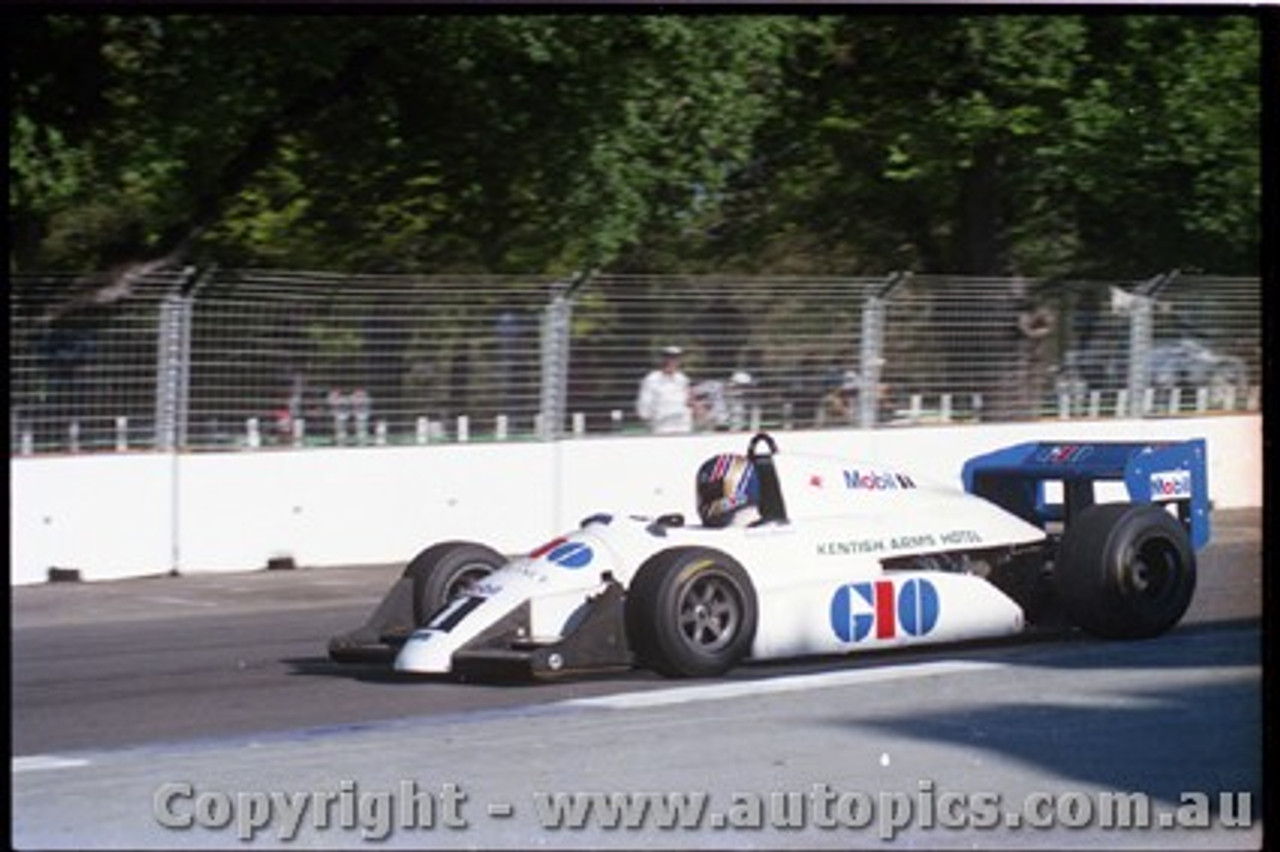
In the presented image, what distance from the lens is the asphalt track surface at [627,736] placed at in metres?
5.15

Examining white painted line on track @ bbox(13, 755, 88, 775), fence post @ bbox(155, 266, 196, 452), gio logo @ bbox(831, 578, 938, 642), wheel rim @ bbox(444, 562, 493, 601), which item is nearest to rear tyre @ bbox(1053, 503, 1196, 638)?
gio logo @ bbox(831, 578, 938, 642)

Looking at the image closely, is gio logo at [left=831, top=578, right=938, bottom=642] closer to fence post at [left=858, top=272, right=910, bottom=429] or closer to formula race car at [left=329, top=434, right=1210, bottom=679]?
formula race car at [left=329, top=434, right=1210, bottom=679]

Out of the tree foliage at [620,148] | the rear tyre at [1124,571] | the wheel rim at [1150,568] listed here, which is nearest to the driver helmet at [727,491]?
the tree foliage at [620,148]

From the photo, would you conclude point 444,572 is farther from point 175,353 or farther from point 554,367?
point 175,353

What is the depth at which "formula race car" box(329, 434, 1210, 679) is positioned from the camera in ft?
24.7

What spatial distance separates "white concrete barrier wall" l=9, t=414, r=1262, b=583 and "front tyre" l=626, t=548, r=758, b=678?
35cm

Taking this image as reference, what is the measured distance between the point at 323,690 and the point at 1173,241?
3.19m

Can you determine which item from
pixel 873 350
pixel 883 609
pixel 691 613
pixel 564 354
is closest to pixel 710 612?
pixel 691 613

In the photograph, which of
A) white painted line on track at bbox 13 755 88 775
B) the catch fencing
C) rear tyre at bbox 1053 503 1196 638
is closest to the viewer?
white painted line on track at bbox 13 755 88 775

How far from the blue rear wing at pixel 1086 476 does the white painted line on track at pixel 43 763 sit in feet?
11.0

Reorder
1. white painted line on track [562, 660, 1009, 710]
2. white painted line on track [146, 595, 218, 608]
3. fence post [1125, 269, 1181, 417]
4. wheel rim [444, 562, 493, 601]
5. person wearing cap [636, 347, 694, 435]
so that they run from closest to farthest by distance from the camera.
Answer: white painted line on track [562, 660, 1009, 710] < fence post [1125, 269, 1181, 417] < person wearing cap [636, 347, 694, 435] < wheel rim [444, 562, 493, 601] < white painted line on track [146, 595, 218, 608]

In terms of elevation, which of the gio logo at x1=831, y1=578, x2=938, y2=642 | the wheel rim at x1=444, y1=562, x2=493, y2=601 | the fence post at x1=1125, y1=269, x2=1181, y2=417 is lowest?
the gio logo at x1=831, y1=578, x2=938, y2=642

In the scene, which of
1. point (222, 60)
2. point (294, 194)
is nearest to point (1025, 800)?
point (222, 60)

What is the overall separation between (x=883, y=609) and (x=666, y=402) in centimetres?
107
